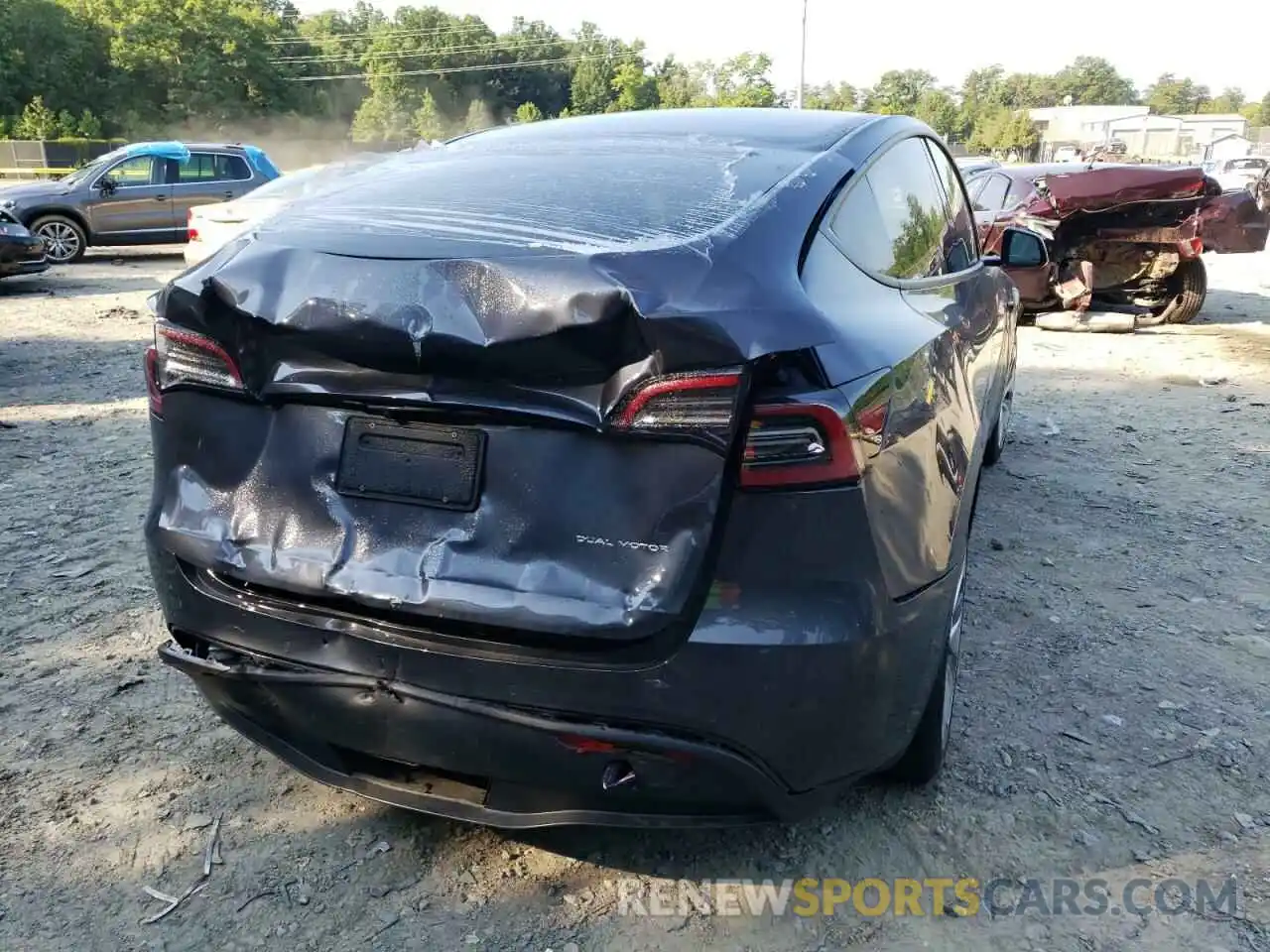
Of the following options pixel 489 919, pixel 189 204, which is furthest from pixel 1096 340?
pixel 189 204

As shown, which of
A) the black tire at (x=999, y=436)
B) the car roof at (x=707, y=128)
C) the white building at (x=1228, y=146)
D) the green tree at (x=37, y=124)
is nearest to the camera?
the car roof at (x=707, y=128)

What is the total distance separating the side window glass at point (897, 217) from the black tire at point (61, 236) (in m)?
14.4

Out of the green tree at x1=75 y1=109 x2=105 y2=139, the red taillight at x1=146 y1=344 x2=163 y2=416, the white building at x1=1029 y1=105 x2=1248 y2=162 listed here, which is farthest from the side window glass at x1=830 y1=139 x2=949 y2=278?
the white building at x1=1029 y1=105 x2=1248 y2=162

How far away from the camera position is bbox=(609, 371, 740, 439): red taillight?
1755 mm

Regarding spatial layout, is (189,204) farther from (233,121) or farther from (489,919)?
(233,121)

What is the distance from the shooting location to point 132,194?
47.8 feet

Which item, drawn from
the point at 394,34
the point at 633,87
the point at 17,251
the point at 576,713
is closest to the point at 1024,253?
the point at 576,713

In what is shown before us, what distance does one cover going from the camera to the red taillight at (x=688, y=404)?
1.75 m

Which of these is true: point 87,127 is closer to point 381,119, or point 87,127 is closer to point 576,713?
point 381,119

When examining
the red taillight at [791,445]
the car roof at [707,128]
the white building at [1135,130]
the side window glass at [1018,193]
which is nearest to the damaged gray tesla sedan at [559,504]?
the red taillight at [791,445]

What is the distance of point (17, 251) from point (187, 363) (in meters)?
11.1

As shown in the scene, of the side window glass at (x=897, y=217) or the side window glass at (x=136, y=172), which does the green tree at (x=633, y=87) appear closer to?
the side window glass at (x=136, y=172)

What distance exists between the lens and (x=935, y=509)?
2.15m

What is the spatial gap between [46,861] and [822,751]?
1.86 meters
